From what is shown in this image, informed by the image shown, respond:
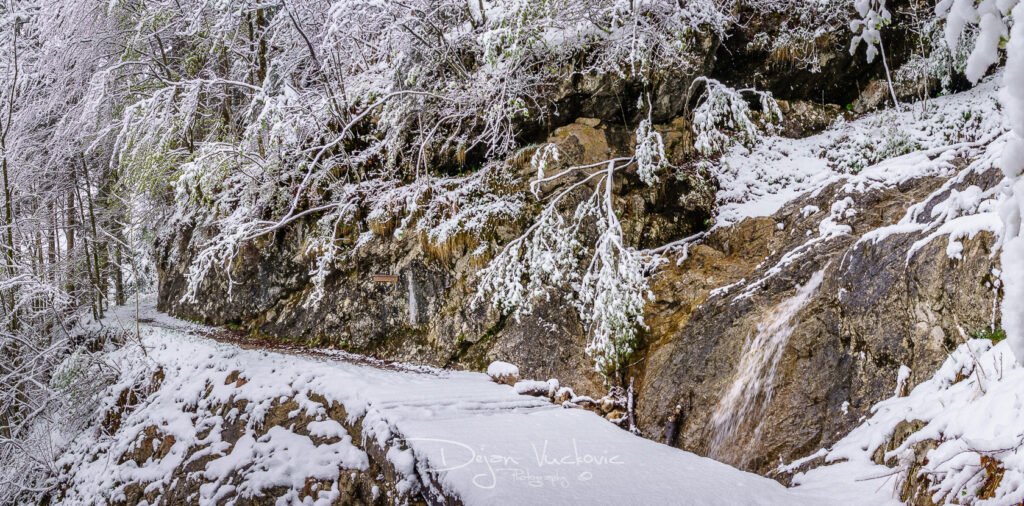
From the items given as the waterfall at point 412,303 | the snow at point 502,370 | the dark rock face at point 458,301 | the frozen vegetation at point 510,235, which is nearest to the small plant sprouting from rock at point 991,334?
the frozen vegetation at point 510,235

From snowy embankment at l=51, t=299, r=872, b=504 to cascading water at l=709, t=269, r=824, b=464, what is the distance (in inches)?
20.4

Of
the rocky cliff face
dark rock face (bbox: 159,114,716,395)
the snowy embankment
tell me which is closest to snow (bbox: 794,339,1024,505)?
the rocky cliff face

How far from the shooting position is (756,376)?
13.5 feet

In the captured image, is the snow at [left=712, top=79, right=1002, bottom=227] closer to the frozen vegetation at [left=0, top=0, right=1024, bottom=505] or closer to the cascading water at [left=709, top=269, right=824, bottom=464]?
the frozen vegetation at [left=0, top=0, right=1024, bottom=505]

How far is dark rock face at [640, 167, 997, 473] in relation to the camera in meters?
3.31

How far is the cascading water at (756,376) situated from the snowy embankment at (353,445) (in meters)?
0.52

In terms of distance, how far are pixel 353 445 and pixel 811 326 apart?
394 centimetres

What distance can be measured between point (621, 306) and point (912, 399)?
2.24 m

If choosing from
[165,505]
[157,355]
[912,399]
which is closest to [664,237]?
[912,399]

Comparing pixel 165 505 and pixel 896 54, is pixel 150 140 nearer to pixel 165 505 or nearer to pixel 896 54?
pixel 165 505

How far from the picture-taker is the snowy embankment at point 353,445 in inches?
126

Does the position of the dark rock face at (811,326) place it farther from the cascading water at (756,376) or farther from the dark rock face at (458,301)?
the dark rock face at (458,301)

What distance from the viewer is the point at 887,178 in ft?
16.2

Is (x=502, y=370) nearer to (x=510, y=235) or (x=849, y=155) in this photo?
(x=510, y=235)
